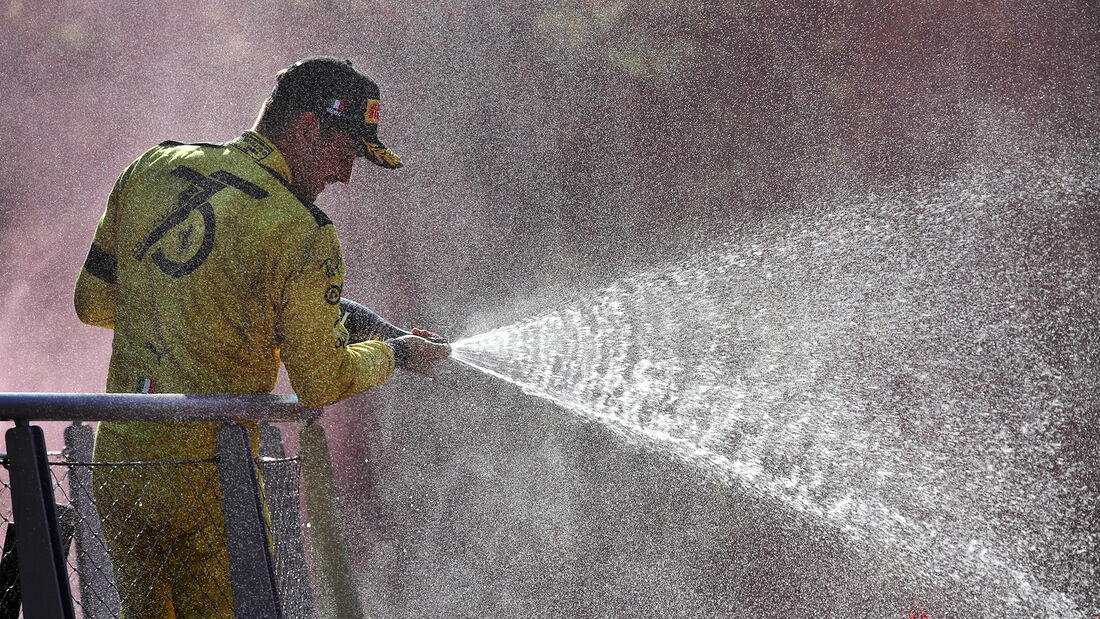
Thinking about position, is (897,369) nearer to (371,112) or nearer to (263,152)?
(371,112)

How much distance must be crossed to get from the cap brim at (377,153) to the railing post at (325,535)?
0.69m

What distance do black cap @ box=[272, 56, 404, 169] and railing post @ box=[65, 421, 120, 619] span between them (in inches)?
38.6

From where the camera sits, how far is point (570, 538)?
4.76 metres

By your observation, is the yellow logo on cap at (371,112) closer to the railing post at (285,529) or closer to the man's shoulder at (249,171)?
the man's shoulder at (249,171)

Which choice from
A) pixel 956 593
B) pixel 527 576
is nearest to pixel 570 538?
pixel 527 576

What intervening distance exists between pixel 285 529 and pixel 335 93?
1.07 metres

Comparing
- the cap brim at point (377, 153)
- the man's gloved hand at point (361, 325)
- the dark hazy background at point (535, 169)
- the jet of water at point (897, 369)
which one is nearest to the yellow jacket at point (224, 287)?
the cap brim at point (377, 153)

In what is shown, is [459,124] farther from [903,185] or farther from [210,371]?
[210,371]

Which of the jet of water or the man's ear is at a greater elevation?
the man's ear

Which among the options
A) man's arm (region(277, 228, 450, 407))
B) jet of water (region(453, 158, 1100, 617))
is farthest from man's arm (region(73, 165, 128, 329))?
jet of water (region(453, 158, 1100, 617))

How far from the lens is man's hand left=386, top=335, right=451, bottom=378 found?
246 cm

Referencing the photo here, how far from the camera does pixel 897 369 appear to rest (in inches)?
162

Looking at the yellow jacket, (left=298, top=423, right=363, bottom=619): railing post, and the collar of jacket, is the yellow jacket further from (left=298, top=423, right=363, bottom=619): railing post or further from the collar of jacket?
(left=298, top=423, right=363, bottom=619): railing post

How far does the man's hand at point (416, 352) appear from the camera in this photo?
8.09 feet
